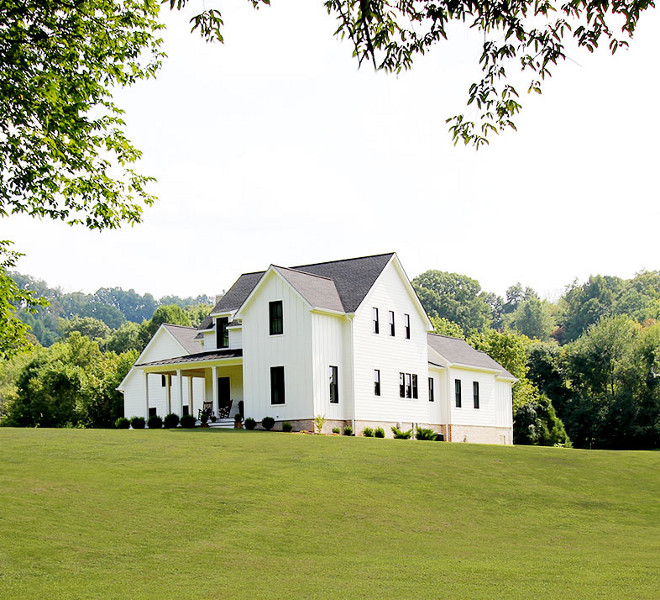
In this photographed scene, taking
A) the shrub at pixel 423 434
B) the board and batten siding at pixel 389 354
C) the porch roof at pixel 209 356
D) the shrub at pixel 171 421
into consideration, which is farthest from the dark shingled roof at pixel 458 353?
the shrub at pixel 171 421

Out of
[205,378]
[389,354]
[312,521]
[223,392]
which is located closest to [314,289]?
[389,354]

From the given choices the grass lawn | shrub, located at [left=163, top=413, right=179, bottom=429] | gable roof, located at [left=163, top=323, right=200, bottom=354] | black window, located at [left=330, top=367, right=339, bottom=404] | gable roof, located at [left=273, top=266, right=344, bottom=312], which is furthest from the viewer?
gable roof, located at [left=163, top=323, right=200, bottom=354]

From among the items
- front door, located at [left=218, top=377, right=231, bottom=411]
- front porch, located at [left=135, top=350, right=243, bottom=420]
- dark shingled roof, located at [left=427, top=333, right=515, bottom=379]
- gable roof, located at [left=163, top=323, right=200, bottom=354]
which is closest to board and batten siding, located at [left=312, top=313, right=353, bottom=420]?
front porch, located at [left=135, top=350, right=243, bottom=420]

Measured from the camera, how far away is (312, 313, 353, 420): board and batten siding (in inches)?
1453

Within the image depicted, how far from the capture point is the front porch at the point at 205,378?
39812 mm

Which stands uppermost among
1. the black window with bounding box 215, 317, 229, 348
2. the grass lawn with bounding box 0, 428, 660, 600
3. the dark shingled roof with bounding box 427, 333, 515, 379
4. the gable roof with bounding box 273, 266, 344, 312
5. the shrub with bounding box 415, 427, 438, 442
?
the gable roof with bounding box 273, 266, 344, 312

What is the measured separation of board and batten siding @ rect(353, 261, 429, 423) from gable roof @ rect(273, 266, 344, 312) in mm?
1375

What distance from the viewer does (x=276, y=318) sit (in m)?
38.1

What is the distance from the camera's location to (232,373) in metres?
42.7

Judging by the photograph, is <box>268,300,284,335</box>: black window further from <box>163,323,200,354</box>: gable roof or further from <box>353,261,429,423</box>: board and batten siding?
<box>163,323,200,354</box>: gable roof

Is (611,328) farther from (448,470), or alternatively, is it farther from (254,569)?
(254,569)

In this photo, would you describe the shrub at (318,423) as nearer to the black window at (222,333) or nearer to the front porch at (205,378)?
the front porch at (205,378)

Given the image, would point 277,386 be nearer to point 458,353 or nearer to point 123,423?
point 123,423

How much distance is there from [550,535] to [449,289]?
11603 cm
